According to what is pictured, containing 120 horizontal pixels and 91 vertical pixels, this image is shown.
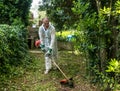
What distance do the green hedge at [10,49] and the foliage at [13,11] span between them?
212 centimetres

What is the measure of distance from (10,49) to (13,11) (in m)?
3.86

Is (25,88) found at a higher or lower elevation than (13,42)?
lower

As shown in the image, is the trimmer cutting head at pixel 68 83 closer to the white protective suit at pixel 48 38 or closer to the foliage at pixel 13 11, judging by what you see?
the white protective suit at pixel 48 38

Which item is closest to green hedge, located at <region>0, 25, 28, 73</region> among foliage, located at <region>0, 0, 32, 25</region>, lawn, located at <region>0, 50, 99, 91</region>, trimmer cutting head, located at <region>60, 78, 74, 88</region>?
lawn, located at <region>0, 50, 99, 91</region>

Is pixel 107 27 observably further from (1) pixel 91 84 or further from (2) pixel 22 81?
(2) pixel 22 81

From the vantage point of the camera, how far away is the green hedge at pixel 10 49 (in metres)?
8.96

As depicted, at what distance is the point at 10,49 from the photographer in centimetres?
1025

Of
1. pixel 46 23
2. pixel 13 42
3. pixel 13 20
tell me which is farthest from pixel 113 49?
pixel 13 20

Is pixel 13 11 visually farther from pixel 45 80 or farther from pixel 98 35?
pixel 98 35

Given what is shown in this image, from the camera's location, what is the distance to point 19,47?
11.3 meters

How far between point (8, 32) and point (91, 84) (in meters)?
3.76

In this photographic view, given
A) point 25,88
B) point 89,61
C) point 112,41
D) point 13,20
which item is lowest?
point 25,88

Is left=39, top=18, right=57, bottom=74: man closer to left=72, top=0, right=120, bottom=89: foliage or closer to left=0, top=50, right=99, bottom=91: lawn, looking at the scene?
left=0, top=50, right=99, bottom=91: lawn

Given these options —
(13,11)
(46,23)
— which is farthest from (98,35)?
(13,11)
